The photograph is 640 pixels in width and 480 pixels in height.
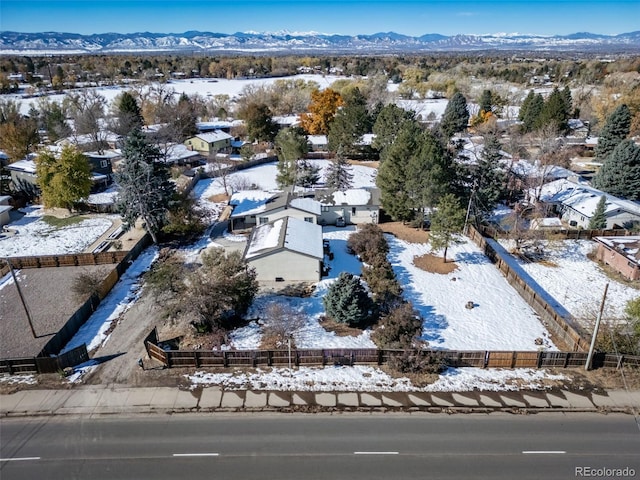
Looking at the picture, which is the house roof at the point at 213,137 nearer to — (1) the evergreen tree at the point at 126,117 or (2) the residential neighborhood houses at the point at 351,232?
(2) the residential neighborhood houses at the point at 351,232

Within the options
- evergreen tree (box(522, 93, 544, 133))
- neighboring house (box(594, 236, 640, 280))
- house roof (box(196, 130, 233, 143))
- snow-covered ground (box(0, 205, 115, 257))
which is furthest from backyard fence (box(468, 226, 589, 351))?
house roof (box(196, 130, 233, 143))

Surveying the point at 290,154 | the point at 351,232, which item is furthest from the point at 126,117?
the point at 351,232

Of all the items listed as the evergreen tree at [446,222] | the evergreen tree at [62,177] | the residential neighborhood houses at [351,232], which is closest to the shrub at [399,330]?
the residential neighborhood houses at [351,232]

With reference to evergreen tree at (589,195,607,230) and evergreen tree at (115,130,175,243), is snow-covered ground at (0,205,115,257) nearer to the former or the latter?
evergreen tree at (115,130,175,243)

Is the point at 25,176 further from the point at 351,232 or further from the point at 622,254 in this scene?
the point at 622,254

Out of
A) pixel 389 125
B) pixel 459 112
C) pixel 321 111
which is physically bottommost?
pixel 459 112

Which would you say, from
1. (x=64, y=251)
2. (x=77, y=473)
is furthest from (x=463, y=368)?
(x=64, y=251)

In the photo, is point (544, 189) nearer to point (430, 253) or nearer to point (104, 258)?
point (430, 253)
